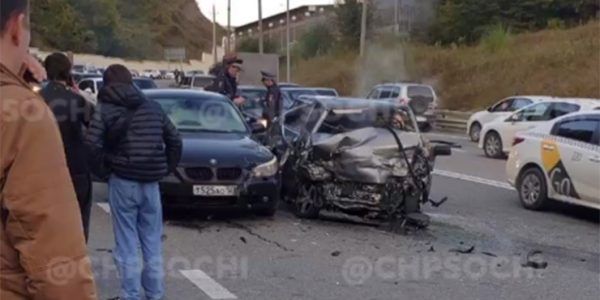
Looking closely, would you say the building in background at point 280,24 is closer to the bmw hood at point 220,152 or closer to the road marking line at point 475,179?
the road marking line at point 475,179

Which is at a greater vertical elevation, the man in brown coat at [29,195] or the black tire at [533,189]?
the man in brown coat at [29,195]

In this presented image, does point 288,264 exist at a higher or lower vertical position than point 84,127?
lower

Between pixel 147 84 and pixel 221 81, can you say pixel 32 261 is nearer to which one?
pixel 221 81

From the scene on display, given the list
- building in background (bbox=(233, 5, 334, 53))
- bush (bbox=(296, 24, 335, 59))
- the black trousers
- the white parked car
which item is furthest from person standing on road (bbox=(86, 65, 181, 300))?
building in background (bbox=(233, 5, 334, 53))

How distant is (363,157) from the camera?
1052cm

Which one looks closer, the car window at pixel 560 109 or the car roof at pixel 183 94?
the car roof at pixel 183 94

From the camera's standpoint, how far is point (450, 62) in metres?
48.6

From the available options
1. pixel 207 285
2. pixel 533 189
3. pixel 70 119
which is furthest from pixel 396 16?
pixel 70 119

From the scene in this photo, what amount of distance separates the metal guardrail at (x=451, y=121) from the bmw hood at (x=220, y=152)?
24659mm

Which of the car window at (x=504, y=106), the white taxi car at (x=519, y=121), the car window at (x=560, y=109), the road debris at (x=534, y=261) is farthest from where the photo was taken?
the car window at (x=504, y=106)

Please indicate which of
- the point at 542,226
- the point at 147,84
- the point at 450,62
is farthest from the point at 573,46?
the point at 542,226

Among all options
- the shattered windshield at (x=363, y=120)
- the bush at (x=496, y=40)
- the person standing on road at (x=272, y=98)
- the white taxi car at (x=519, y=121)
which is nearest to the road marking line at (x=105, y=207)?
the shattered windshield at (x=363, y=120)

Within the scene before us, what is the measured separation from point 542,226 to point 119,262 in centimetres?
649

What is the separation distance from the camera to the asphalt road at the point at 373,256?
753 cm
